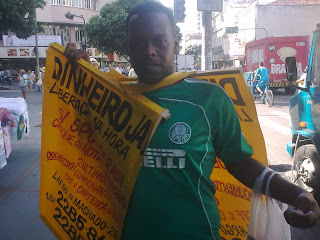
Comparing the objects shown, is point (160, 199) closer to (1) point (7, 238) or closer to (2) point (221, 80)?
(2) point (221, 80)

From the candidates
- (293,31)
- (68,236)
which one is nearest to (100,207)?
(68,236)

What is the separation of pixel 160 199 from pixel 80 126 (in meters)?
0.64

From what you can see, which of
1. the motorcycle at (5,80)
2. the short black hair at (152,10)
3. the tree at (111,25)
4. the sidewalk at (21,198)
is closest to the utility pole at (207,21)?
the sidewalk at (21,198)

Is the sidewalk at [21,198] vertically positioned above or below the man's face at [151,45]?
below

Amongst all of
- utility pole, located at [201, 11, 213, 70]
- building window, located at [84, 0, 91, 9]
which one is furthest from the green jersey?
building window, located at [84, 0, 91, 9]

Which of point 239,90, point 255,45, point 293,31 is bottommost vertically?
point 239,90

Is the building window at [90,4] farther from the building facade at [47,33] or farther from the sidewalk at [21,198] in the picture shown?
the sidewalk at [21,198]

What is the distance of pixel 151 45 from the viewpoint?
57.6 inches

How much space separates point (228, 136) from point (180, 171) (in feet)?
0.90

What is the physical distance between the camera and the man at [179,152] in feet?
4.43

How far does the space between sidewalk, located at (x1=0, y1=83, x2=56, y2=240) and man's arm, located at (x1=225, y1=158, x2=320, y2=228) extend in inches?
111

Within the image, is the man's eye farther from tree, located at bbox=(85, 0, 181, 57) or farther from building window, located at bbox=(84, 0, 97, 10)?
building window, located at bbox=(84, 0, 97, 10)

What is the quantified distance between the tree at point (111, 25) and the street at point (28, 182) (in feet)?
100

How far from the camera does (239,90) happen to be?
6.78ft
